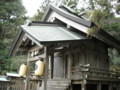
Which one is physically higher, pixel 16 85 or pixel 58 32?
pixel 58 32

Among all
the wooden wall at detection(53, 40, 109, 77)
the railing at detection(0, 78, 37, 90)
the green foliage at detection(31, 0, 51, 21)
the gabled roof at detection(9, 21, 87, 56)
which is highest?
the green foliage at detection(31, 0, 51, 21)

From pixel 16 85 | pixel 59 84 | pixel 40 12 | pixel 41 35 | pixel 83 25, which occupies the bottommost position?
pixel 16 85

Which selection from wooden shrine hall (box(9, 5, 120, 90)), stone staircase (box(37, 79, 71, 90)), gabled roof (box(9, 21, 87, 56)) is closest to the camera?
gabled roof (box(9, 21, 87, 56))

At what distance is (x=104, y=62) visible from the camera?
36.0 feet

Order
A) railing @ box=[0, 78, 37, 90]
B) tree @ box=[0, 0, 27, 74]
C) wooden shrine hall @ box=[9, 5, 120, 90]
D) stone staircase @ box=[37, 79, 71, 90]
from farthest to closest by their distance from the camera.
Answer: tree @ box=[0, 0, 27, 74] < railing @ box=[0, 78, 37, 90] < stone staircase @ box=[37, 79, 71, 90] < wooden shrine hall @ box=[9, 5, 120, 90]

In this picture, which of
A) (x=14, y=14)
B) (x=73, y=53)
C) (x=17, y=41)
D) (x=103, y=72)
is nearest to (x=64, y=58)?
(x=73, y=53)

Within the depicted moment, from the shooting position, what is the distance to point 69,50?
386 inches

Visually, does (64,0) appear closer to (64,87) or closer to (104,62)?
(104,62)

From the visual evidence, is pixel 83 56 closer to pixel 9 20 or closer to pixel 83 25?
pixel 83 25

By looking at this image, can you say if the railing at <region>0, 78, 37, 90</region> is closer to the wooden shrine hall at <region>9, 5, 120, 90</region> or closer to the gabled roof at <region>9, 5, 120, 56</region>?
the wooden shrine hall at <region>9, 5, 120, 90</region>

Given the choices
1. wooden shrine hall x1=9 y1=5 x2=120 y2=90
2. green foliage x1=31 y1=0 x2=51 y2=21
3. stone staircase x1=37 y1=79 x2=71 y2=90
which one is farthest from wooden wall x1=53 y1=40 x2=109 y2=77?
green foliage x1=31 y1=0 x2=51 y2=21

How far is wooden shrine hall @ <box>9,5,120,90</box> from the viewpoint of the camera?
7.59 meters

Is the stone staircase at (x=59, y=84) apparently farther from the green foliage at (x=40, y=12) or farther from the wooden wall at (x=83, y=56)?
the green foliage at (x=40, y=12)

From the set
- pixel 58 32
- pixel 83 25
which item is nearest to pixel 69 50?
pixel 58 32
